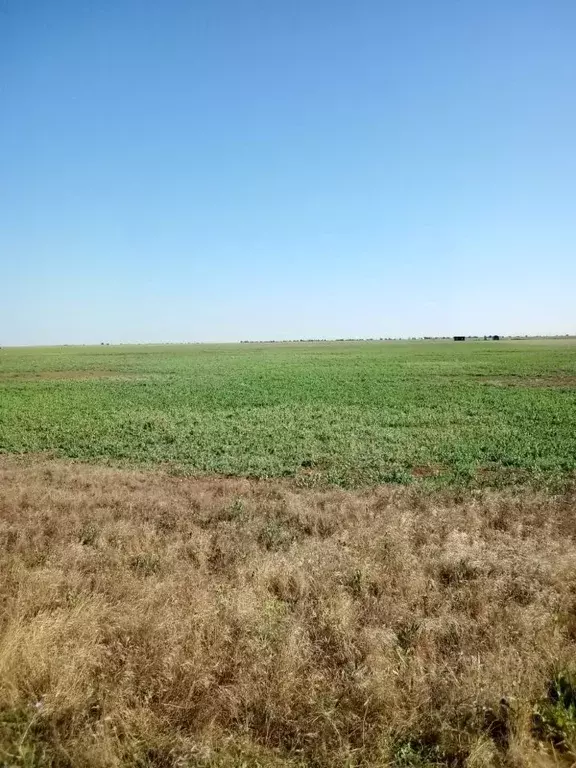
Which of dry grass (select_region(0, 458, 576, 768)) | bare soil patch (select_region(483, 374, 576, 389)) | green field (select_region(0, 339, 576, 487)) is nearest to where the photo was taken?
dry grass (select_region(0, 458, 576, 768))

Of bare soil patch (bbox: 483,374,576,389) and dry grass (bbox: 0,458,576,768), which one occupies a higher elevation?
bare soil patch (bbox: 483,374,576,389)

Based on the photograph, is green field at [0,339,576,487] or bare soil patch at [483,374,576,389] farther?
bare soil patch at [483,374,576,389]

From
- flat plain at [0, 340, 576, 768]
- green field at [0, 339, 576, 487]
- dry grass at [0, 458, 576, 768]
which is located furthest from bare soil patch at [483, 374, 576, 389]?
dry grass at [0, 458, 576, 768]

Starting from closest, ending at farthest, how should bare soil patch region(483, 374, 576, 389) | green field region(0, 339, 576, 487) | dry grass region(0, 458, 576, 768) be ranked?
dry grass region(0, 458, 576, 768) < green field region(0, 339, 576, 487) < bare soil patch region(483, 374, 576, 389)

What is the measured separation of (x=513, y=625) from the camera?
5305 millimetres

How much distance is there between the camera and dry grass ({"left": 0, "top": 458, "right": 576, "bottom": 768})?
12.4 feet

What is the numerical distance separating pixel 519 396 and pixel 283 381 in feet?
67.6

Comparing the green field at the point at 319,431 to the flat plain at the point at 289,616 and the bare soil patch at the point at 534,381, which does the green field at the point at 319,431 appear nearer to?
the flat plain at the point at 289,616

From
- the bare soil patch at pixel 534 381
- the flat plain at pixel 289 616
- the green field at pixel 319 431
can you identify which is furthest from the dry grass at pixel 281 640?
the bare soil patch at pixel 534 381

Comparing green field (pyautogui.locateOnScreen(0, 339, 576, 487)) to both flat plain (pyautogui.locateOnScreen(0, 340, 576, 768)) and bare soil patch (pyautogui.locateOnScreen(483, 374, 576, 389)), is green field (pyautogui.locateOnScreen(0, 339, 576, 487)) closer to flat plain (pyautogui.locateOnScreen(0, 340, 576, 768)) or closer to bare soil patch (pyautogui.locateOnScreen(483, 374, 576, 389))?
flat plain (pyautogui.locateOnScreen(0, 340, 576, 768))

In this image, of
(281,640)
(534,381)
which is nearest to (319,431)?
(281,640)

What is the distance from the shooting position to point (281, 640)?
195 inches

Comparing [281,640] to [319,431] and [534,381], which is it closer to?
[319,431]

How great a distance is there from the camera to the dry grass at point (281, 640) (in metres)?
3.77
